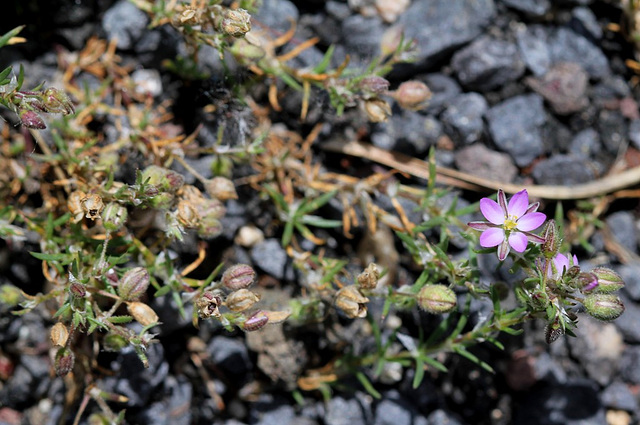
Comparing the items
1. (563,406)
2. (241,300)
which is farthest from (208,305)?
(563,406)

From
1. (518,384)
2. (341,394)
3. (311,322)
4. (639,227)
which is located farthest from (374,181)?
(639,227)

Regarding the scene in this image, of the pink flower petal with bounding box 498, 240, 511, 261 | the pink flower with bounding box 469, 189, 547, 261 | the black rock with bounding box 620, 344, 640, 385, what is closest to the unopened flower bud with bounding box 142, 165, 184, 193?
the pink flower with bounding box 469, 189, 547, 261

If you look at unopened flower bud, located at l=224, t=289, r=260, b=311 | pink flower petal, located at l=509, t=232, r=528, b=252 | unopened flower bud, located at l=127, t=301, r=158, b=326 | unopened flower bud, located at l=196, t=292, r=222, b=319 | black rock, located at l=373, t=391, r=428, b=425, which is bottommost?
black rock, located at l=373, t=391, r=428, b=425

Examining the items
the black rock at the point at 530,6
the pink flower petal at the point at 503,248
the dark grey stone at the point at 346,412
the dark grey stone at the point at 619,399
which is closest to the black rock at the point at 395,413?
the dark grey stone at the point at 346,412

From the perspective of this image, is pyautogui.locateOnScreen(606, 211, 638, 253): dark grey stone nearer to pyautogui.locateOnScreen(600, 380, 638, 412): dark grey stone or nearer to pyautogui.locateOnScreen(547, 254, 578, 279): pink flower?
pyautogui.locateOnScreen(600, 380, 638, 412): dark grey stone

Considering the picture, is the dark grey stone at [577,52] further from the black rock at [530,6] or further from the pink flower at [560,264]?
the pink flower at [560,264]
